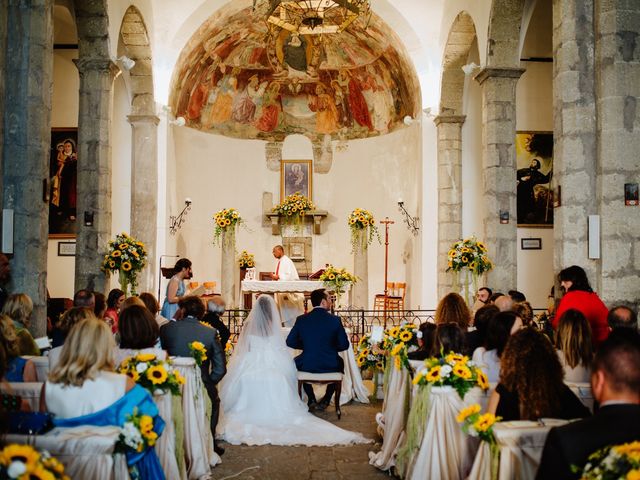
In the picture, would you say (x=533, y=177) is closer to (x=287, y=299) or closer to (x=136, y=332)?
(x=287, y=299)

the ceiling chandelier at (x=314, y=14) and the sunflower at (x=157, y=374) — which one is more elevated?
the ceiling chandelier at (x=314, y=14)

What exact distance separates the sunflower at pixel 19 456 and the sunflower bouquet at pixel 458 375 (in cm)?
281

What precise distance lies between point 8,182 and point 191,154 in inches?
444

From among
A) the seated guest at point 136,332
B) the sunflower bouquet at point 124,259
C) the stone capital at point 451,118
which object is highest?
the stone capital at point 451,118

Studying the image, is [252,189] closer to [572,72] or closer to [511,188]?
[511,188]

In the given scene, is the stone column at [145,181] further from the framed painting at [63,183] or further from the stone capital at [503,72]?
the stone capital at [503,72]

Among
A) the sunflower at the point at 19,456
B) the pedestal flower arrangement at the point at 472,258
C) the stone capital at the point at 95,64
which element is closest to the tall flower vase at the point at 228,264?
the stone capital at the point at 95,64

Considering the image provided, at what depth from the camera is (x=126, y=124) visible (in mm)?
15500

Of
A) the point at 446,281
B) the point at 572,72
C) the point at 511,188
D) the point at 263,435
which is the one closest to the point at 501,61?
the point at 511,188

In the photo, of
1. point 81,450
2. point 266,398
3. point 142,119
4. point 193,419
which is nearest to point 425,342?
point 193,419

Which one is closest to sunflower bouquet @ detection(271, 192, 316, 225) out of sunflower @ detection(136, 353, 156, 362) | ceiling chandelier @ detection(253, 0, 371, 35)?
ceiling chandelier @ detection(253, 0, 371, 35)

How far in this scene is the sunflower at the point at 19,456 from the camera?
8.05ft

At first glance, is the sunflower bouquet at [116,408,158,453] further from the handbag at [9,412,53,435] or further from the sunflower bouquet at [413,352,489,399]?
the sunflower bouquet at [413,352,489,399]

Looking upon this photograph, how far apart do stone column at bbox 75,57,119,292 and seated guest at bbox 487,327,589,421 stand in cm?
848
